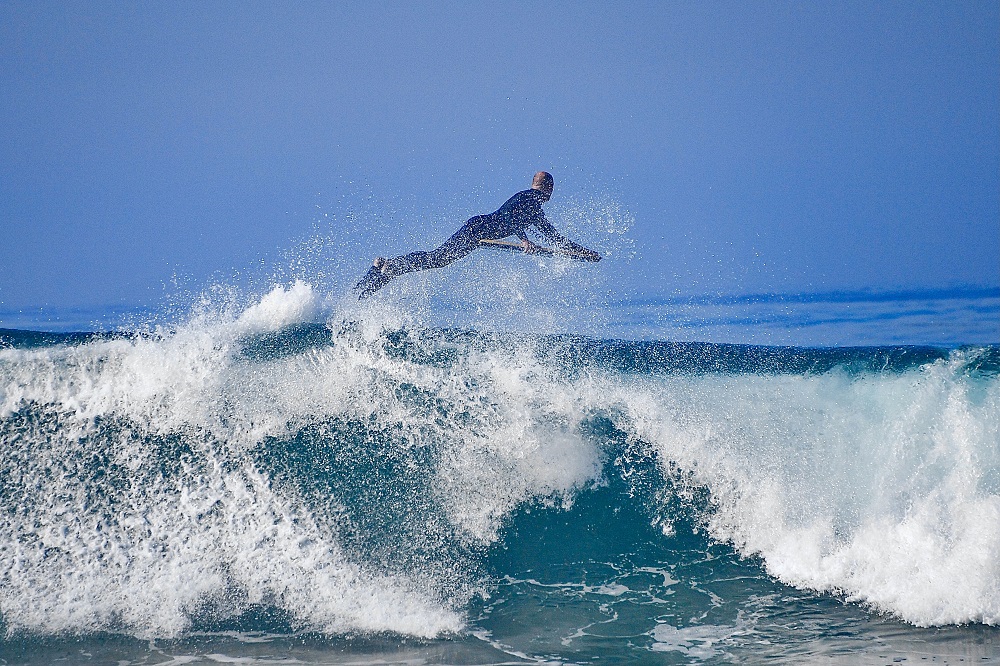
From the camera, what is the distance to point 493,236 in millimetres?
8492

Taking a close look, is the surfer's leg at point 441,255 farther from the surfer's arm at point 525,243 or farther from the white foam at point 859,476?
the white foam at point 859,476

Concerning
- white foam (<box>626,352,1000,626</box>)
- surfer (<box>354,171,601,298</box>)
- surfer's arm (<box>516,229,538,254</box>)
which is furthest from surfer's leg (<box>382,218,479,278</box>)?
white foam (<box>626,352,1000,626</box>)

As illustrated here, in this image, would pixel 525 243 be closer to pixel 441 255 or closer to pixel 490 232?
pixel 490 232

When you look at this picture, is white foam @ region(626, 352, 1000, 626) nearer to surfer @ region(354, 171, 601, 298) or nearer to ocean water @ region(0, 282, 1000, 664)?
ocean water @ region(0, 282, 1000, 664)

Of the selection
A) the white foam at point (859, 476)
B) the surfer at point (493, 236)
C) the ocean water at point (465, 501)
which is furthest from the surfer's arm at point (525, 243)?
the white foam at point (859, 476)

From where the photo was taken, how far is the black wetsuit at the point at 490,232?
26.9 ft

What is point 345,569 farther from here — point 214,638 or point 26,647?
point 26,647

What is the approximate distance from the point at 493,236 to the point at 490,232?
61 millimetres

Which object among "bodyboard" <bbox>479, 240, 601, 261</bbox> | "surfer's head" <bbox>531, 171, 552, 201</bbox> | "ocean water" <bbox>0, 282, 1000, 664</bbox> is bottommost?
"ocean water" <bbox>0, 282, 1000, 664</bbox>

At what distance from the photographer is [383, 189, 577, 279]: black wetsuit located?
8.20m

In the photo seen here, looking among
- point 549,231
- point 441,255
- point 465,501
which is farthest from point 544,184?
point 465,501

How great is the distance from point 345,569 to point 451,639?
90cm

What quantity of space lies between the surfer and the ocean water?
0.64 meters

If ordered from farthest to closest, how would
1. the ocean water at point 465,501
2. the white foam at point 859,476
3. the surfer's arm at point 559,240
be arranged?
the surfer's arm at point 559,240, the white foam at point 859,476, the ocean water at point 465,501
